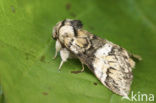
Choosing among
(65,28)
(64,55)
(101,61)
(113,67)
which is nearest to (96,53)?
(101,61)

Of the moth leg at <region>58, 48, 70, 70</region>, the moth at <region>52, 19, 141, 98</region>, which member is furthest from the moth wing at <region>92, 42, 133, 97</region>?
the moth leg at <region>58, 48, 70, 70</region>

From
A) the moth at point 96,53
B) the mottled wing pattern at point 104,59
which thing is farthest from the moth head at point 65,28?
the mottled wing pattern at point 104,59

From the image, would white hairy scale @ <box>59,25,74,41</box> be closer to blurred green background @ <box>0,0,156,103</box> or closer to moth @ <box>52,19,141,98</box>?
moth @ <box>52,19,141,98</box>

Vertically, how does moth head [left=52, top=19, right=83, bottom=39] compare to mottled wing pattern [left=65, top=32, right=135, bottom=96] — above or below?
above

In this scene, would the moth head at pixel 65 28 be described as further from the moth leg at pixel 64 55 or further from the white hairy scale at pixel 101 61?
the white hairy scale at pixel 101 61

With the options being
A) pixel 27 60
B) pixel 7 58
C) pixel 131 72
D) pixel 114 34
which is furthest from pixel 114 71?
pixel 7 58
